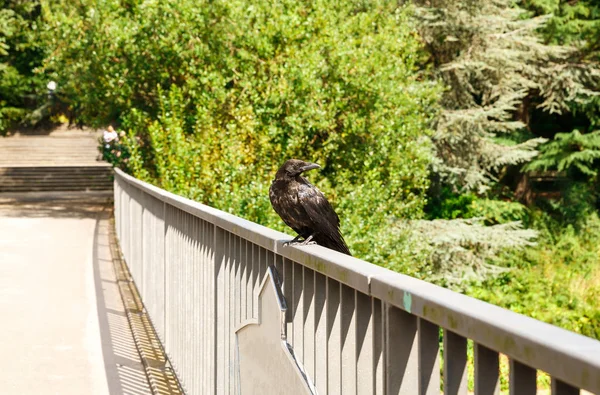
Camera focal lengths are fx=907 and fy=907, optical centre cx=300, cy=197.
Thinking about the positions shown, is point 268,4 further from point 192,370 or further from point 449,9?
point 192,370

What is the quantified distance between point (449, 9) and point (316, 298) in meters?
23.7

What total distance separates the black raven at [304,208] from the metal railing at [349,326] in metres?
0.32

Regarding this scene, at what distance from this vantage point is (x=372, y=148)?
20328 millimetres

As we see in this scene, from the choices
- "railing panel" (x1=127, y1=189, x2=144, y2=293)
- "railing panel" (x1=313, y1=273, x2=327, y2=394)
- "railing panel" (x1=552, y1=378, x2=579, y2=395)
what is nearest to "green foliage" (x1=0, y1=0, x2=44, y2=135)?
"railing panel" (x1=127, y1=189, x2=144, y2=293)

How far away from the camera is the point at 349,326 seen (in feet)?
8.82

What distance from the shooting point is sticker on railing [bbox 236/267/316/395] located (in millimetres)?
3176

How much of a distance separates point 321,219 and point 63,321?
5445 mm

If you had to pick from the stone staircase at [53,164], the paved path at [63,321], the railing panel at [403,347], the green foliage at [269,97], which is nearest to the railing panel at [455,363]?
the railing panel at [403,347]

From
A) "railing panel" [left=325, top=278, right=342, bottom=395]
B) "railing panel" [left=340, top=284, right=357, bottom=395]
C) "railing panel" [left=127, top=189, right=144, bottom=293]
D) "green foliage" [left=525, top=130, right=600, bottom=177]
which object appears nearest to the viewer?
"railing panel" [left=340, top=284, right=357, bottom=395]

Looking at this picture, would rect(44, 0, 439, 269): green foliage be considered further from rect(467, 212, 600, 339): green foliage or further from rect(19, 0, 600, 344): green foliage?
rect(467, 212, 600, 339): green foliage

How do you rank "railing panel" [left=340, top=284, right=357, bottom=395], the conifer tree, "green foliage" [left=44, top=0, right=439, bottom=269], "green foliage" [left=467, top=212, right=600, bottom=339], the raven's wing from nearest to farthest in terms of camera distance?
1. "railing panel" [left=340, top=284, right=357, bottom=395]
2. the raven's wing
3. "green foliage" [left=44, top=0, right=439, bottom=269]
4. "green foliage" [left=467, top=212, right=600, bottom=339]
5. the conifer tree

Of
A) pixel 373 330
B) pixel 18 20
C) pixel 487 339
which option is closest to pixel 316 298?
pixel 373 330

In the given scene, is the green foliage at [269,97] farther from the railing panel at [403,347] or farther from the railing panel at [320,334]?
the railing panel at [403,347]

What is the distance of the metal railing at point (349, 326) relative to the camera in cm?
156
